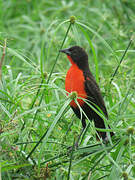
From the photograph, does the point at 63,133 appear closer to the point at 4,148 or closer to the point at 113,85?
the point at 4,148

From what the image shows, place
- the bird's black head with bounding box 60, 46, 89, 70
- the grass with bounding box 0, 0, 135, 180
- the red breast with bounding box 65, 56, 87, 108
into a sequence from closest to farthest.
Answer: the grass with bounding box 0, 0, 135, 180, the red breast with bounding box 65, 56, 87, 108, the bird's black head with bounding box 60, 46, 89, 70

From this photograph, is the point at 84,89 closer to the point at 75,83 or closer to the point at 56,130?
the point at 75,83

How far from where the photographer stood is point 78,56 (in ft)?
12.3

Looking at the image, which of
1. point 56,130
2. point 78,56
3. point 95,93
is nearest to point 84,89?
point 95,93

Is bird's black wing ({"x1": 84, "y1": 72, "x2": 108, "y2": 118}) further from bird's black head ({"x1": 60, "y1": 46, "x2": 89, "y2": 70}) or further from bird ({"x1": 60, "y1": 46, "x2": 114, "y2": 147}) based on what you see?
bird's black head ({"x1": 60, "y1": 46, "x2": 89, "y2": 70})

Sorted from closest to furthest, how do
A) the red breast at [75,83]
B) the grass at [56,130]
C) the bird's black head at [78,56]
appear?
the grass at [56,130] → the red breast at [75,83] → the bird's black head at [78,56]

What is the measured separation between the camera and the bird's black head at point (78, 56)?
366 cm

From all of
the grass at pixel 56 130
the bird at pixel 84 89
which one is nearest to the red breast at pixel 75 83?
the bird at pixel 84 89

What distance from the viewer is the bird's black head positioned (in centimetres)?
366

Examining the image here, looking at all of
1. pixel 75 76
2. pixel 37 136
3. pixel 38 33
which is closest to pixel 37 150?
pixel 37 136

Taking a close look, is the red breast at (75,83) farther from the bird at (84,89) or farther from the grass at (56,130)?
the grass at (56,130)

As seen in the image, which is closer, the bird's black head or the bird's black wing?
Result: the bird's black wing

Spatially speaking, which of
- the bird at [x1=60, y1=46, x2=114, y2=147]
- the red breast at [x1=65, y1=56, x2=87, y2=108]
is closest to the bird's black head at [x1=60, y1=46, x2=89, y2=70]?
the bird at [x1=60, y1=46, x2=114, y2=147]

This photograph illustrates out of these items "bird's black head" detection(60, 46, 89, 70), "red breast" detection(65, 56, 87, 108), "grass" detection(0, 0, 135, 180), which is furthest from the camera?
"bird's black head" detection(60, 46, 89, 70)
